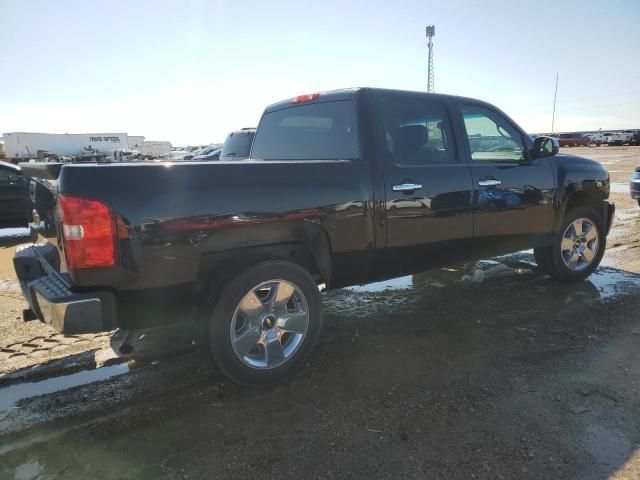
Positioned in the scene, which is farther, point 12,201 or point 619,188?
point 619,188

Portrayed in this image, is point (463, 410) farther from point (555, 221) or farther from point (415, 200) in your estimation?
point (555, 221)

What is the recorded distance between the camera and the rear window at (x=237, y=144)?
11023 mm

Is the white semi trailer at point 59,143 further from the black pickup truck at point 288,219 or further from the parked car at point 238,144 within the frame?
the black pickup truck at point 288,219

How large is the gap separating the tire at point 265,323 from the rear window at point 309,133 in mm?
1117

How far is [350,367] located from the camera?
335cm

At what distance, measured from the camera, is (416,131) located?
3.83 meters

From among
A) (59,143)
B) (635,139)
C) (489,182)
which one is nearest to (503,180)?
(489,182)

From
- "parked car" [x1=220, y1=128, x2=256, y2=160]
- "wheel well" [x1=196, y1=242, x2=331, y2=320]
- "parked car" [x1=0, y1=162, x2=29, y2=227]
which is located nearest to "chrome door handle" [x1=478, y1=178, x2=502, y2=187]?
"wheel well" [x1=196, y1=242, x2=331, y2=320]

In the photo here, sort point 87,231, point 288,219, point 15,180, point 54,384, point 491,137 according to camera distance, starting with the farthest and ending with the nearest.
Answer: point 15,180 → point 491,137 → point 54,384 → point 288,219 → point 87,231

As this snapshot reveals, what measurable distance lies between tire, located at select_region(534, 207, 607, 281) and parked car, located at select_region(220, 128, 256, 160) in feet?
24.4

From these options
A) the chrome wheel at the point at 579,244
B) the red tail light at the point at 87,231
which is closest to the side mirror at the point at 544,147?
the chrome wheel at the point at 579,244

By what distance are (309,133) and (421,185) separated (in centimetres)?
107

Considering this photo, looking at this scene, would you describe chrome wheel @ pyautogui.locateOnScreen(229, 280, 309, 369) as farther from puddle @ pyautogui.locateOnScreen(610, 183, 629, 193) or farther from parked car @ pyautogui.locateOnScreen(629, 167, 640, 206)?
puddle @ pyautogui.locateOnScreen(610, 183, 629, 193)

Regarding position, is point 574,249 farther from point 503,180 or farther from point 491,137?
point 491,137
